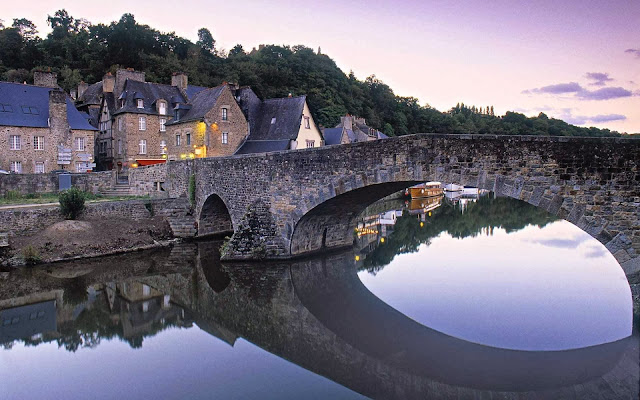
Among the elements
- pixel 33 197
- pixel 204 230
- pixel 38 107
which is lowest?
pixel 204 230

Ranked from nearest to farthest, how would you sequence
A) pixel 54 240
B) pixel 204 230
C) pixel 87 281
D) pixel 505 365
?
pixel 505 365
pixel 87 281
pixel 54 240
pixel 204 230

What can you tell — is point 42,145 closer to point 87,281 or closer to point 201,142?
point 201,142

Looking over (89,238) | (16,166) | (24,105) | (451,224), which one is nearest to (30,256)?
(89,238)

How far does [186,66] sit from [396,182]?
40.1 meters

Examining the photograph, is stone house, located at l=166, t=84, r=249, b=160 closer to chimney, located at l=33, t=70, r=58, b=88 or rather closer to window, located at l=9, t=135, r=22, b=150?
window, located at l=9, t=135, r=22, b=150

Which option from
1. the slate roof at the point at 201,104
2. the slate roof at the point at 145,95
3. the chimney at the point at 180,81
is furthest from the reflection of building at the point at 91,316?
the chimney at the point at 180,81

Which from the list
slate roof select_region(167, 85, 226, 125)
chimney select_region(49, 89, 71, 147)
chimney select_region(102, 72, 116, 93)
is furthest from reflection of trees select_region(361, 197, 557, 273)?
chimney select_region(102, 72, 116, 93)

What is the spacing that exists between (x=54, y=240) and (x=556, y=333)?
50.2 feet

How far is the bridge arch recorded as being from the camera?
1945 centimetres

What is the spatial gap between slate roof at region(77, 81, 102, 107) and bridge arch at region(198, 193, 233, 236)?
1792cm

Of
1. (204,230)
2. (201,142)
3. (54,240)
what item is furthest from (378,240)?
(54,240)

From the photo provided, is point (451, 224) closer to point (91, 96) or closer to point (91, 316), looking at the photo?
point (91, 316)

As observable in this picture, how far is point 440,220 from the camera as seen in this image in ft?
92.7

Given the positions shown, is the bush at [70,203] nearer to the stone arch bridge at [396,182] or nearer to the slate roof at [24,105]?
the stone arch bridge at [396,182]
